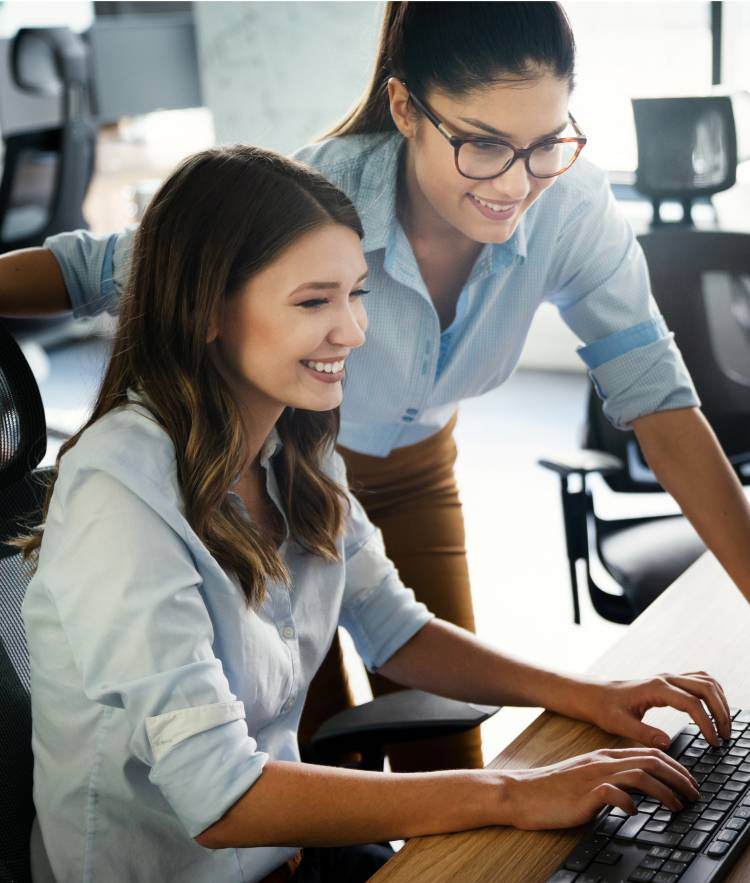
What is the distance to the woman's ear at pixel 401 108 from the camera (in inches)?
52.1

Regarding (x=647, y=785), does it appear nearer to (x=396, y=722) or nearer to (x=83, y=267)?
(x=396, y=722)

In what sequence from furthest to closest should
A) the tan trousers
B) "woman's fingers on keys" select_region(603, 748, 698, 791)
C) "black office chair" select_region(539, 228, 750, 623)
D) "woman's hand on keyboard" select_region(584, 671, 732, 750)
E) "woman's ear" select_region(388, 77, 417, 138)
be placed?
1. "black office chair" select_region(539, 228, 750, 623)
2. the tan trousers
3. "woman's ear" select_region(388, 77, 417, 138)
4. "woman's hand on keyboard" select_region(584, 671, 732, 750)
5. "woman's fingers on keys" select_region(603, 748, 698, 791)

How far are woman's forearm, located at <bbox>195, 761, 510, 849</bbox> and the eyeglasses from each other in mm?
626

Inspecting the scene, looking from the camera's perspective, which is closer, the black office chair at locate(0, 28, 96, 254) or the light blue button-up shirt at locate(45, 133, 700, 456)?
the light blue button-up shirt at locate(45, 133, 700, 456)

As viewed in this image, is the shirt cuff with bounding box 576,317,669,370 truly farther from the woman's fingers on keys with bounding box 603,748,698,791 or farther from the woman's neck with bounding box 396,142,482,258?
the woman's fingers on keys with bounding box 603,748,698,791

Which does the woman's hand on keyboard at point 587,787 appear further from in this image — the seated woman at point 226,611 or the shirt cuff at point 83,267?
the shirt cuff at point 83,267

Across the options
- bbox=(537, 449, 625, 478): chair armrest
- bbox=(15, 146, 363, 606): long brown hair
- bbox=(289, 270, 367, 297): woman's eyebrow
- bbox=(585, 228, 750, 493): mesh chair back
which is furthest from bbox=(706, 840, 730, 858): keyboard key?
bbox=(585, 228, 750, 493): mesh chair back

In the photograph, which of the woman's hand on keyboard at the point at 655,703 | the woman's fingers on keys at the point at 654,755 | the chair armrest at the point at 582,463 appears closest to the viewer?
the woman's fingers on keys at the point at 654,755

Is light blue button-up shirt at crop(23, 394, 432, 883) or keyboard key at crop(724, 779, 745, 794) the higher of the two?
light blue button-up shirt at crop(23, 394, 432, 883)

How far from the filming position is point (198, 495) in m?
1.05

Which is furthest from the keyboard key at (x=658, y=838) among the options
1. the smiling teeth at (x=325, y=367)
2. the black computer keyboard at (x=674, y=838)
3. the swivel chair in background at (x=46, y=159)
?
the swivel chair in background at (x=46, y=159)

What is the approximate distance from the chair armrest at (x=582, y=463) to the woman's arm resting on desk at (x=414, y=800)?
1047mm

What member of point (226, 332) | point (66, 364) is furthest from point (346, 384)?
point (66, 364)

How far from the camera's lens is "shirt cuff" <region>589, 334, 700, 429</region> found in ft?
4.68
